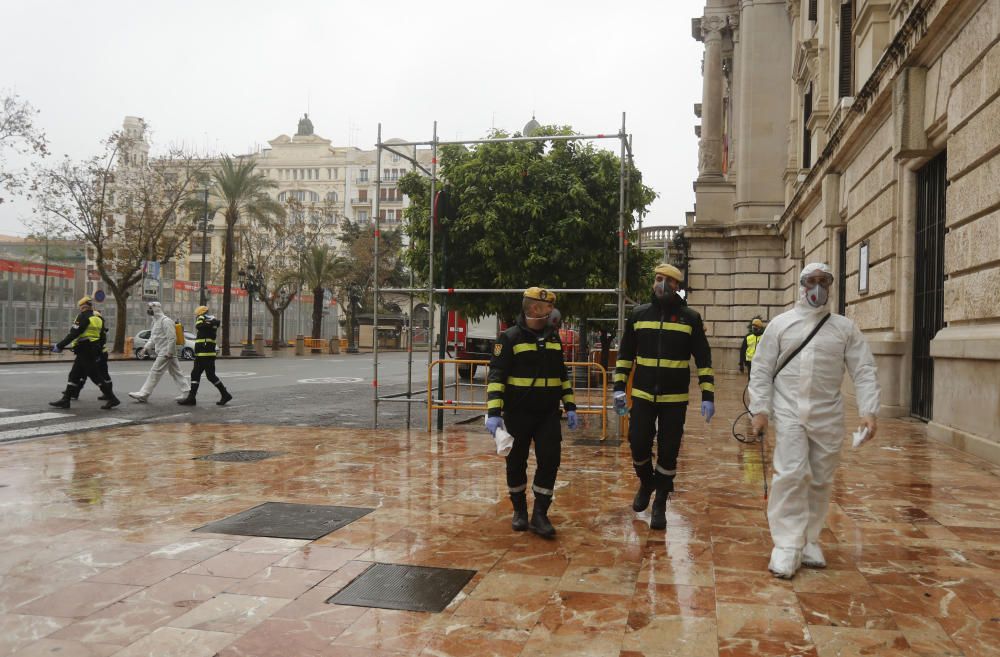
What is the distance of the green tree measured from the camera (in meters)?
20.3

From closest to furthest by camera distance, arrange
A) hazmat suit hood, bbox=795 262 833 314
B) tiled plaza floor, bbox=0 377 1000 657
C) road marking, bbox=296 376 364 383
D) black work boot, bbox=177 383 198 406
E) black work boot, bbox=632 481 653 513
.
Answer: tiled plaza floor, bbox=0 377 1000 657, hazmat suit hood, bbox=795 262 833 314, black work boot, bbox=632 481 653 513, black work boot, bbox=177 383 198 406, road marking, bbox=296 376 364 383

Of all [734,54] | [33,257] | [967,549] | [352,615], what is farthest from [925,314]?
[33,257]

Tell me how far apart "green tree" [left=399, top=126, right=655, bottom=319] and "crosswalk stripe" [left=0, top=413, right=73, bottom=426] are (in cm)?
927

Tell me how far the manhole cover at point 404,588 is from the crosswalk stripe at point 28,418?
8.84m

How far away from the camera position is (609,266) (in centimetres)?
2144

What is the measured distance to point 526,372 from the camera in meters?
5.53

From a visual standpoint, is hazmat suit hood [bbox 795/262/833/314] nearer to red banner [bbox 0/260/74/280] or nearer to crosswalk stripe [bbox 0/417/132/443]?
crosswalk stripe [bbox 0/417/132/443]

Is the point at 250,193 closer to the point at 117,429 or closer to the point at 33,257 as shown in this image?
the point at 33,257

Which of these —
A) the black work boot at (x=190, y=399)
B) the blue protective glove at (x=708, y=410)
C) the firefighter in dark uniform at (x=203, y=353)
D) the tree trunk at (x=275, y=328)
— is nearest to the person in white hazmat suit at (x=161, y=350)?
the black work boot at (x=190, y=399)

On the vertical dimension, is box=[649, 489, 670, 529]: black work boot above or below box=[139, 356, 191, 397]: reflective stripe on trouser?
Answer: below

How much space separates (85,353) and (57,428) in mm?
2517

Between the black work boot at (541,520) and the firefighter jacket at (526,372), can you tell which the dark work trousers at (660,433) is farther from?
the black work boot at (541,520)

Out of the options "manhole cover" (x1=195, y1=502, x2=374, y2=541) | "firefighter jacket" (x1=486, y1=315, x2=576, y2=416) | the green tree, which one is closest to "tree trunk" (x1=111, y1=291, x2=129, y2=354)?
the green tree

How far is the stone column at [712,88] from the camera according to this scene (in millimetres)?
33188
